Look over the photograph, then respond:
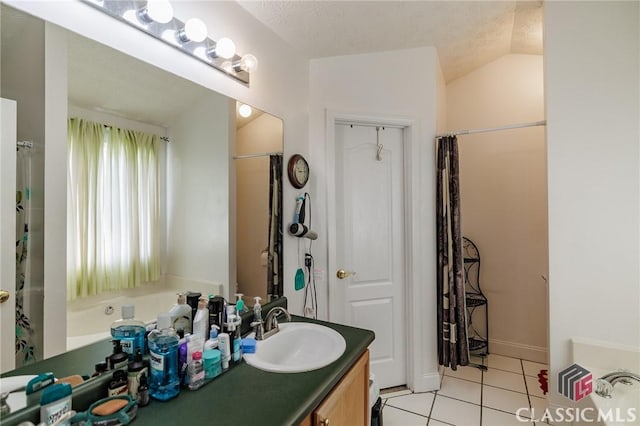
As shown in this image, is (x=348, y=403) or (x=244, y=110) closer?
(x=348, y=403)

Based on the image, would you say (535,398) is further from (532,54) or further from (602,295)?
(532,54)

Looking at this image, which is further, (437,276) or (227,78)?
(437,276)

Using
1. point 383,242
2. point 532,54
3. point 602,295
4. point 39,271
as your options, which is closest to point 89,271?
point 39,271

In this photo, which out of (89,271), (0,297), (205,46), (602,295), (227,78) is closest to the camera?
(0,297)

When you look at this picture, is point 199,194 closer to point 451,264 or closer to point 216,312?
point 216,312

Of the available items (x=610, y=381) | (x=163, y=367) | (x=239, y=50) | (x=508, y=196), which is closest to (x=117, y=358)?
(x=163, y=367)

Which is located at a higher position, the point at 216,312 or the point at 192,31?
the point at 192,31

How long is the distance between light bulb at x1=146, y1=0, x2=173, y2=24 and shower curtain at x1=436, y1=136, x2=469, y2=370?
77.3 inches

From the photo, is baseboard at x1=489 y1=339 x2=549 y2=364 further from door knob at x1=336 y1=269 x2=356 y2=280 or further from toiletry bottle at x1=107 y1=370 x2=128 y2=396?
toiletry bottle at x1=107 y1=370 x2=128 y2=396

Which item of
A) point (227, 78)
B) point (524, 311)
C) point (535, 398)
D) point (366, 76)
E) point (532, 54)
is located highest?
point (532, 54)

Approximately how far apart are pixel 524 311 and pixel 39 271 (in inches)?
137

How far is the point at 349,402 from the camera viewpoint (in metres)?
1.21

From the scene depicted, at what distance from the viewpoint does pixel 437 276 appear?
2453 mm

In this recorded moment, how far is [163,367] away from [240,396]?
0.25 metres
